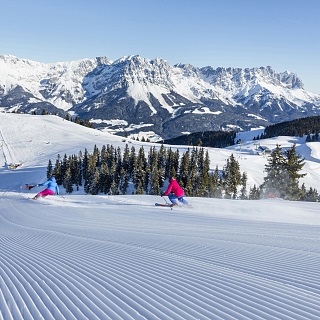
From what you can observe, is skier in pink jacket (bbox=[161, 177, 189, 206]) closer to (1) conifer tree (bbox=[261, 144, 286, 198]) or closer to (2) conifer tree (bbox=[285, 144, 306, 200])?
(1) conifer tree (bbox=[261, 144, 286, 198])

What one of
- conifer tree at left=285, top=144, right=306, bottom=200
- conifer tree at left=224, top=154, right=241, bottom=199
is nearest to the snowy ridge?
conifer tree at left=285, top=144, right=306, bottom=200

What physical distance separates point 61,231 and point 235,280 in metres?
10.2

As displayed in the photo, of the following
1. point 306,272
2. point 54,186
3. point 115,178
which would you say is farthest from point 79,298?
point 115,178

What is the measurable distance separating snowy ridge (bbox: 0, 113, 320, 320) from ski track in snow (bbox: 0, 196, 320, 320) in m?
0.02

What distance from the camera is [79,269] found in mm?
7977

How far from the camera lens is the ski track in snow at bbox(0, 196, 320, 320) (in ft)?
17.9

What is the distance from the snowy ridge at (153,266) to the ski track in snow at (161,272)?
2cm

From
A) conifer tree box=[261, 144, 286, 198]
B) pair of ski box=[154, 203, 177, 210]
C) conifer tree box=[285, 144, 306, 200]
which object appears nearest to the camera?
pair of ski box=[154, 203, 177, 210]

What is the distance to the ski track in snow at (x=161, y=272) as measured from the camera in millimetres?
5457

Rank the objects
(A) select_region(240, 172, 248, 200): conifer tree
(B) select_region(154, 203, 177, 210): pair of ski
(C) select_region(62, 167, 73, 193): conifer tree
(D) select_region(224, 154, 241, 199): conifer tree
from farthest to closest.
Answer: (C) select_region(62, 167, 73, 193): conifer tree, (D) select_region(224, 154, 241, 199): conifer tree, (A) select_region(240, 172, 248, 200): conifer tree, (B) select_region(154, 203, 177, 210): pair of ski

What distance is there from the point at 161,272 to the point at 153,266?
2.06 feet

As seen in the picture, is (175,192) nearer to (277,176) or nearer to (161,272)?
(161,272)

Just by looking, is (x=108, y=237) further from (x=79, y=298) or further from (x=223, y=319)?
(x=223, y=319)

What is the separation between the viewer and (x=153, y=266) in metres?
8.32
